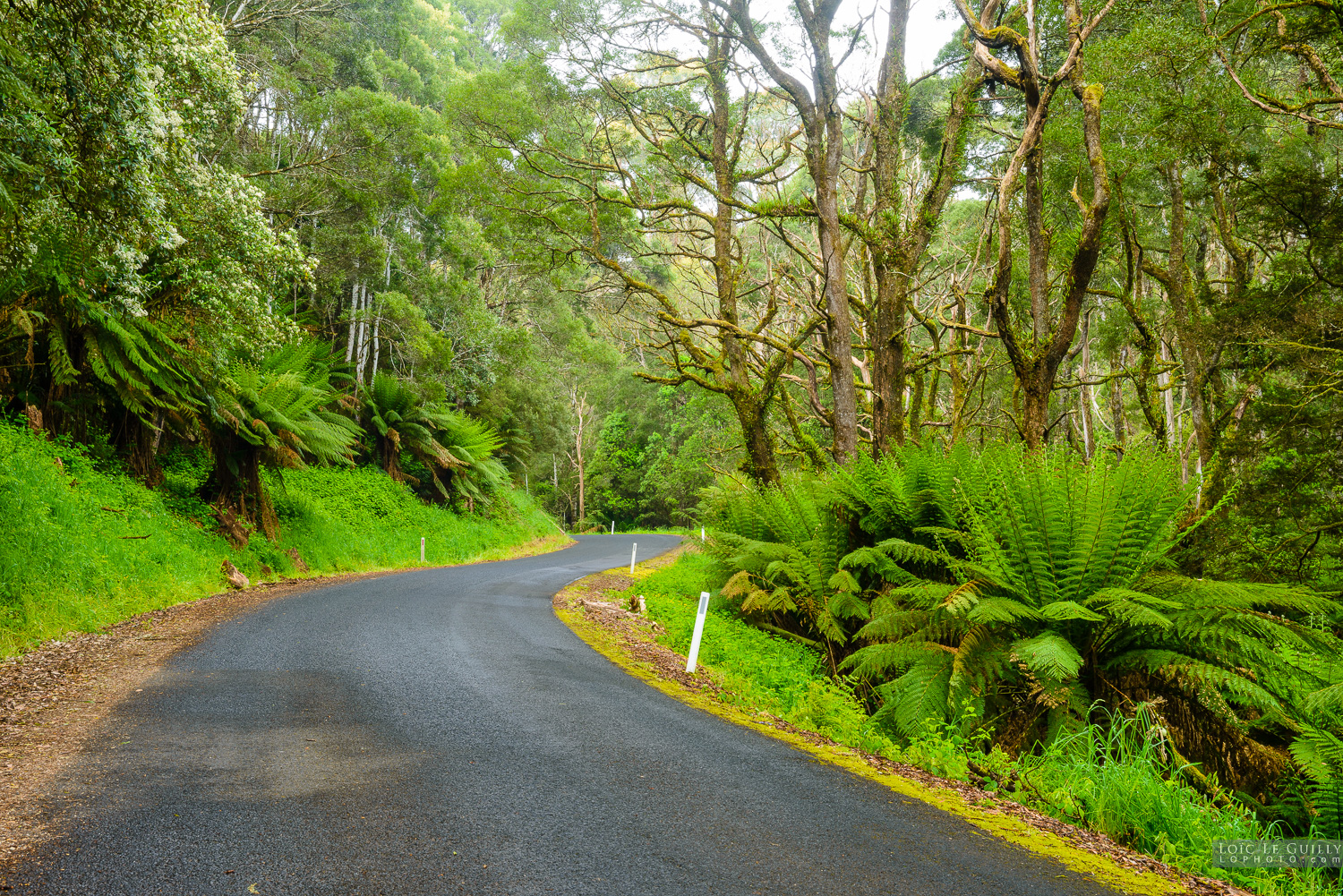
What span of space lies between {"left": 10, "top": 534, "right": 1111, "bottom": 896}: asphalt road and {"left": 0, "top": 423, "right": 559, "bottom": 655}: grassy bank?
9.48 ft

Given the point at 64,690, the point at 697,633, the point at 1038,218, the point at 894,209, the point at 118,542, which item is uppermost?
the point at 894,209

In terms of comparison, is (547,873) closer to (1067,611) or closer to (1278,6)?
(1067,611)

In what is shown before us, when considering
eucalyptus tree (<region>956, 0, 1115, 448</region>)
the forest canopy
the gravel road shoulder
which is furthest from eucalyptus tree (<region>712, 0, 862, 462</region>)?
the gravel road shoulder

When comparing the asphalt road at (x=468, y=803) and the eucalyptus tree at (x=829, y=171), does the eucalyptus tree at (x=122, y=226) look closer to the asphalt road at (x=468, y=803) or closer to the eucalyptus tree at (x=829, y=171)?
the asphalt road at (x=468, y=803)

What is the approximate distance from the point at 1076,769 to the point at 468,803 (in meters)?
3.31

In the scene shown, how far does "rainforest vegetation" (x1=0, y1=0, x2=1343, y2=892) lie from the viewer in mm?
5312

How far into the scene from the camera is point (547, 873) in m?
2.98

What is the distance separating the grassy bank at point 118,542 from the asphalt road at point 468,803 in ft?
9.48

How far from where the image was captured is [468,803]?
3.67 metres

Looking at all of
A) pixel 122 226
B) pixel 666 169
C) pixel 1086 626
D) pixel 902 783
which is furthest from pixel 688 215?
pixel 902 783

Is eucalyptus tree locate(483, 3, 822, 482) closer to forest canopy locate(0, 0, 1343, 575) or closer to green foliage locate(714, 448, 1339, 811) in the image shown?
forest canopy locate(0, 0, 1343, 575)

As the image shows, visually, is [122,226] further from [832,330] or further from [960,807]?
[960,807]

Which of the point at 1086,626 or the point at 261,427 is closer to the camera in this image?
the point at 1086,626

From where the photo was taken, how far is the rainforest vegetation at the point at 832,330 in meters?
5.31
